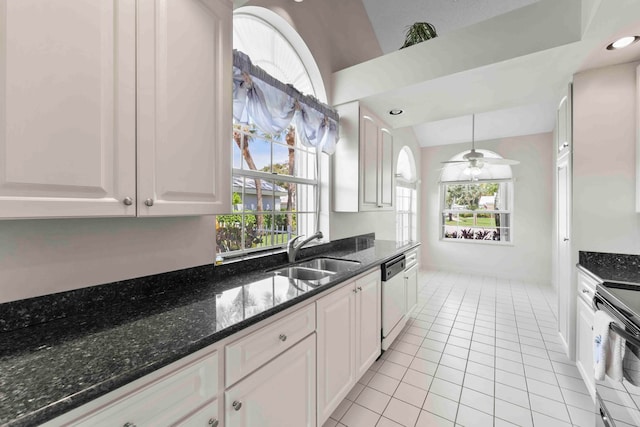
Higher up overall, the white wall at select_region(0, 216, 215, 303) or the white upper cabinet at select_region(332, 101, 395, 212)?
the white upper cabinet at select_region(332, 101, 395, 212)

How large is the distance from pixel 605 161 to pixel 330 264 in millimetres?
2362

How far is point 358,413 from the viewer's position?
179cm

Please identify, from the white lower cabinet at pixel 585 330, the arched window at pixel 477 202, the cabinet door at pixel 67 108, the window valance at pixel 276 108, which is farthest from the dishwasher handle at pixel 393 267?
the arched window at pixel 477 202

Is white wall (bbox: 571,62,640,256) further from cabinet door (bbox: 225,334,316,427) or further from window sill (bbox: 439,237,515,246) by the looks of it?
window sill (bbox: 439,237,515,246)

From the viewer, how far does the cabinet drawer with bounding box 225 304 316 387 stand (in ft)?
3.36

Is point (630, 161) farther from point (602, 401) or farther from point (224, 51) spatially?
point (224, 51)

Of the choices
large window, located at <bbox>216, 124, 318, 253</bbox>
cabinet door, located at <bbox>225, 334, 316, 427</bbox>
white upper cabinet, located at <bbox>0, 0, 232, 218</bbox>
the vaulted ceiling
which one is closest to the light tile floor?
cabinet door, located at <bbox>225, 334, 316, 427</bbox>

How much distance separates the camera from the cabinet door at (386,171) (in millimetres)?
3219

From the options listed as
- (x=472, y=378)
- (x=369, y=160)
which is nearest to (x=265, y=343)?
(x=472, y=378)

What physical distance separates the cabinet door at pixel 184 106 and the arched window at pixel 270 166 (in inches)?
19.0

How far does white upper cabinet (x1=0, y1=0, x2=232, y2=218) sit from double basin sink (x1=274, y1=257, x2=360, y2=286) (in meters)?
0.87

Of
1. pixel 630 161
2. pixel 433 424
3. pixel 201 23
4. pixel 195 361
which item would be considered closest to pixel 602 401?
pixel 433 424

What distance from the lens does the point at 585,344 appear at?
2.01 meters

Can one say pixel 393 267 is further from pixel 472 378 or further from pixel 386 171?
pixel 386 171
